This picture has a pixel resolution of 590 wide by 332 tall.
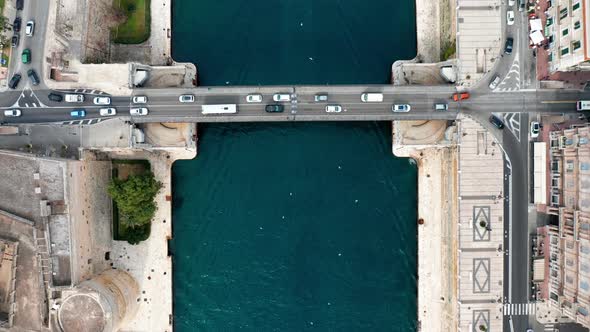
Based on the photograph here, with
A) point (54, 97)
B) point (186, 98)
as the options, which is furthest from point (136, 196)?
point (54, 97)

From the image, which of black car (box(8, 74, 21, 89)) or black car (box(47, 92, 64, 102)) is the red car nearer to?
black car (box(47, 92, 64, 102))

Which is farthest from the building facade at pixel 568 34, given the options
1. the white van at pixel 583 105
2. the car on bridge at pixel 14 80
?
the car on bridge at pixel 14 80

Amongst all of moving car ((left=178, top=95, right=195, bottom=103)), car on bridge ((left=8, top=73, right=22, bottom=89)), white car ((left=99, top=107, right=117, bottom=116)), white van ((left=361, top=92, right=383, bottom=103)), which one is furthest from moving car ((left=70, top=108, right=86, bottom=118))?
white van ((left=361, top=92, right=383, bottom=103))

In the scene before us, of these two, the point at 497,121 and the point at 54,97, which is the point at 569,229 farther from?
the point at 54,97

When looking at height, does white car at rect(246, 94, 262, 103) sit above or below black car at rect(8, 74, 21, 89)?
below

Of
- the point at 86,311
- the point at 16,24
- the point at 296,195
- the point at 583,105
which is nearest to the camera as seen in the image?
the point at 86,311

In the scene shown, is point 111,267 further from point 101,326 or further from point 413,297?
point 413,297
